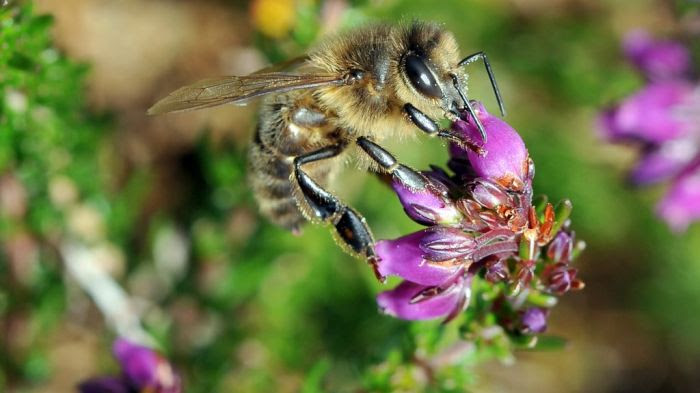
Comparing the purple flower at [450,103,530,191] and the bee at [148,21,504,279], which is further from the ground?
the bee at [148,21,504,279]

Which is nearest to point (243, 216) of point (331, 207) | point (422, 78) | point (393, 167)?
point (331, 207)

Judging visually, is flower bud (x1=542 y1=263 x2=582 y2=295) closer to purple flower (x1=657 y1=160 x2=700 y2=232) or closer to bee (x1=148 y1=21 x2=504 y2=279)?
bee (x1=148 y1=21 x2=504 y2=279)

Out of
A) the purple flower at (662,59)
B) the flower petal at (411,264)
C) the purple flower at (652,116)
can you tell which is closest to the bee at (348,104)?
the flower petal at (411,264)

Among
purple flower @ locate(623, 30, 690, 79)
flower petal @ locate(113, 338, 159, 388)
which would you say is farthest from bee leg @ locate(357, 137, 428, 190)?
purple flower @ locate(623, 30, 690, 79)

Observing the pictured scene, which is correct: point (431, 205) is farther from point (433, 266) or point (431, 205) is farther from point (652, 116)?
point (652, 116)

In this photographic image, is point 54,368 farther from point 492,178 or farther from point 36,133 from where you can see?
point 492,178

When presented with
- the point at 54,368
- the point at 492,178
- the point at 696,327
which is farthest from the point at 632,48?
the point at 54,368
